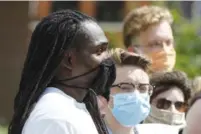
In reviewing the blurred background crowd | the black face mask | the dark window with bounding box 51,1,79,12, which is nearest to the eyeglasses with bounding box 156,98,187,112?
the black face mask

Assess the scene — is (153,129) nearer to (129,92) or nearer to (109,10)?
(129,92)

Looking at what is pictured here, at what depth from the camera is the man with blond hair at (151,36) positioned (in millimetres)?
6113

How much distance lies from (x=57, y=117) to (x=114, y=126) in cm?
138

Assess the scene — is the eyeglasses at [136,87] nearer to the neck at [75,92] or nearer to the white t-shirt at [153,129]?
the white t-shirt at [153,129]

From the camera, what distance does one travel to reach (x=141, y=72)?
16.8 feet

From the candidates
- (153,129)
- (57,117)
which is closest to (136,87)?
(153,129)

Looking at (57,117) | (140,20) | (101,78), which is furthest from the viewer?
(140,20)

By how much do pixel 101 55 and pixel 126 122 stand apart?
1.10 meters

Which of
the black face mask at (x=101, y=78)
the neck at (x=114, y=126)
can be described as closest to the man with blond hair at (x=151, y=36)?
the neck at (x=114, y=126)

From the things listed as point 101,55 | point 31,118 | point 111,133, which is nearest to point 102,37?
point 101,55

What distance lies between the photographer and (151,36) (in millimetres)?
6148

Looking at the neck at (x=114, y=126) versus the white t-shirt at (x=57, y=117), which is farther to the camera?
the neck at (x=114, y=126)

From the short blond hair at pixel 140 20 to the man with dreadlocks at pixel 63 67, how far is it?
219cm

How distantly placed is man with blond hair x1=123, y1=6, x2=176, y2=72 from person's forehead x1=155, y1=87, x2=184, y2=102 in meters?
0.33
